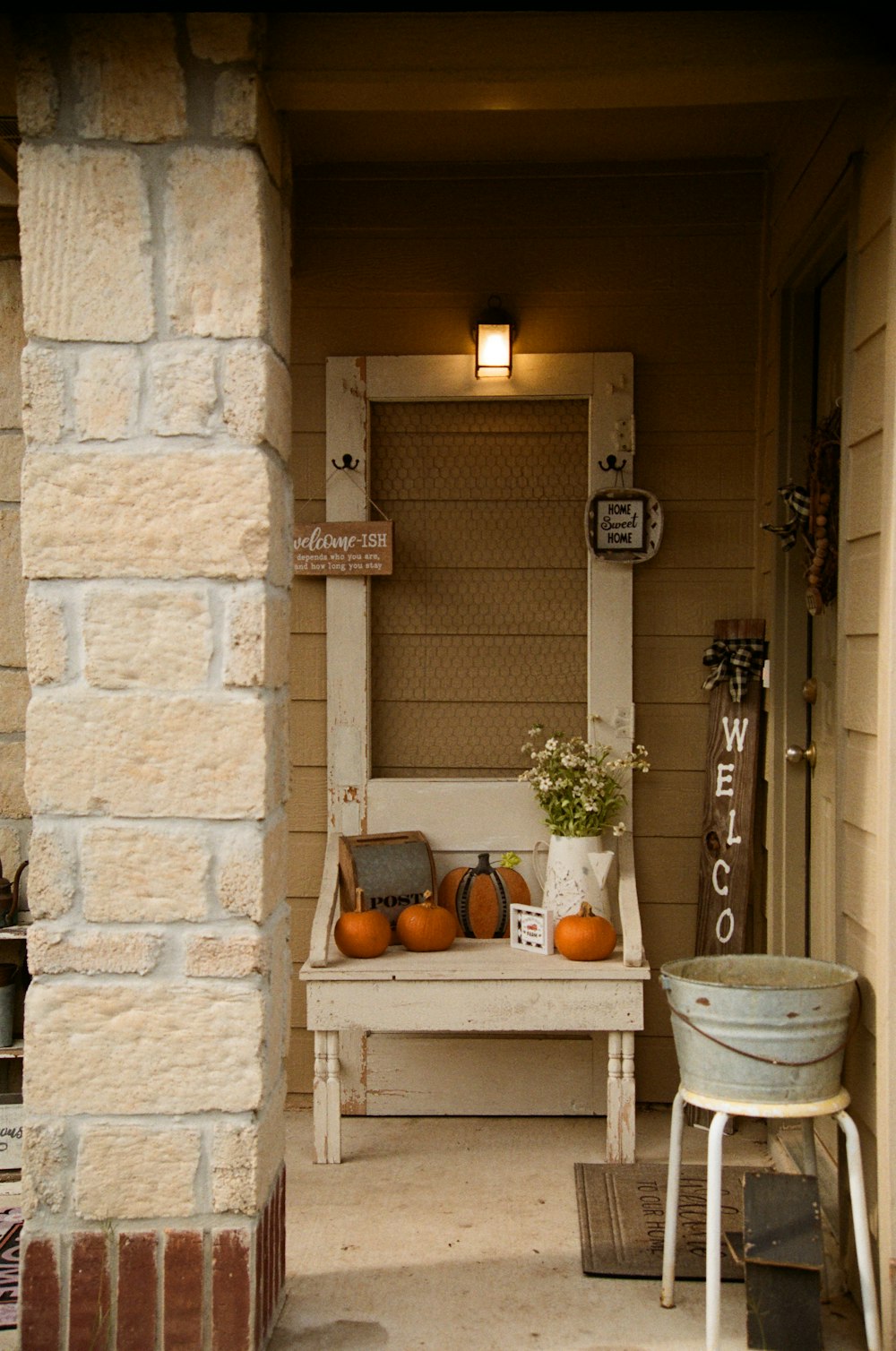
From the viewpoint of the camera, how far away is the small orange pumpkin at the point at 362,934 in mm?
3793

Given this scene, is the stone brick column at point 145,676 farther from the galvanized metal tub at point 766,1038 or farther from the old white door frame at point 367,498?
the old white door frame at point 367,498

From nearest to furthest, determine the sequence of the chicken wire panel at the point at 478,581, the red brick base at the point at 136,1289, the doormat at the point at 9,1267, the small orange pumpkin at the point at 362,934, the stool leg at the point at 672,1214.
A: the red brick base at the point at 136,1289 < the doormat at the point at 9,1267 < the stool leg at the point at 672,1214 < the small orange pumpkin at the point at 362,934 < the chicken wire panel at the point at 478,581

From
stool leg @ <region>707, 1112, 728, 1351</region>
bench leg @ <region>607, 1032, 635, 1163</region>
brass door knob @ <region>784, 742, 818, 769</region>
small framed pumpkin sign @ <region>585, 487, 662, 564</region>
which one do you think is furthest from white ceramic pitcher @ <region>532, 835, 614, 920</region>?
stool leg @ <region>707, 1112, 728, 1351</region>

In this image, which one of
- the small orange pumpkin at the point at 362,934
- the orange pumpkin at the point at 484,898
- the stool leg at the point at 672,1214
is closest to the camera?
the stool leg at the point at 672,1214

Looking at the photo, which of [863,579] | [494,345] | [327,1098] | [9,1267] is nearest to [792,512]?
[863,579]

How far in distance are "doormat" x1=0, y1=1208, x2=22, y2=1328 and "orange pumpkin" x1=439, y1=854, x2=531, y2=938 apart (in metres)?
1.52

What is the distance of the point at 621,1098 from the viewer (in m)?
3.64

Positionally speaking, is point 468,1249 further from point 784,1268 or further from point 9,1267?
point 9,1267

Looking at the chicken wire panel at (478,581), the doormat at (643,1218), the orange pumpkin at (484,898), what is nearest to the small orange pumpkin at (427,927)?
the orange pumpkin at (484,898)

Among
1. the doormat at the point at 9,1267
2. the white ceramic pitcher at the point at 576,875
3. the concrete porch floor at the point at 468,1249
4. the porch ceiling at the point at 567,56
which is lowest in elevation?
the concrete porch floor at the point at 468,1249

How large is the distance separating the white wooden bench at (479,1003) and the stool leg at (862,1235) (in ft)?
3.44

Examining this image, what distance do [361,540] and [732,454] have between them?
48.0 inches

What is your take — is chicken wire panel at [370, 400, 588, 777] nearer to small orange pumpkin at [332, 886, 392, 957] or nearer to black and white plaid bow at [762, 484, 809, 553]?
small orange pumpkin at [332, 886, 392, 957]

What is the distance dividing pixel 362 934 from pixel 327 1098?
18.5 inches
